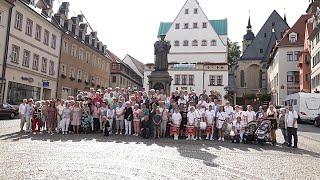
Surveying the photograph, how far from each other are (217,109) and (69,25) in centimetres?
3190

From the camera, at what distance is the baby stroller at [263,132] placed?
14688 mm

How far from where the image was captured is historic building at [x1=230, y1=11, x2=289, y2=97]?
69.2 m

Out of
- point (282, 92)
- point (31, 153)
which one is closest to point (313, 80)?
point (282, 92)

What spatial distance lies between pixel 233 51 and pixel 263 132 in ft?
225

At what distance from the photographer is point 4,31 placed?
30.1 meters

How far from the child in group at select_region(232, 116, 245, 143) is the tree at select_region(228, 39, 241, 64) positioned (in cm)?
6563

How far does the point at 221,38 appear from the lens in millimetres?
67812

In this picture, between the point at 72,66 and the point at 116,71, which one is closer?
the point at 72,66

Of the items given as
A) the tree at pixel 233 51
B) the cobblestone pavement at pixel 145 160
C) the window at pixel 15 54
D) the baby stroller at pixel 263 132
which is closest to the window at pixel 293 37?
the tree at pixel 233 51

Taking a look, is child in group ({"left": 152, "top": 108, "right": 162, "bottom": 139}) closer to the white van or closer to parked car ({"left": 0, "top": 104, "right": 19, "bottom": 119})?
parked car ({"left": 0, "top": 104, "right": 19, "bottom": 119})

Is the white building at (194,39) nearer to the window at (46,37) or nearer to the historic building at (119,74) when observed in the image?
the historic building at (119,74)

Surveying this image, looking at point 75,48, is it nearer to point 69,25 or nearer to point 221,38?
point 69,25

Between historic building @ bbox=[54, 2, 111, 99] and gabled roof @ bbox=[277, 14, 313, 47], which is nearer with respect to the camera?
historic building @ bbox=[54, 2, 111, 99]

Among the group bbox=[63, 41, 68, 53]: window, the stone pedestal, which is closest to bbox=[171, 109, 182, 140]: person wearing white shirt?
the stone pedestal
